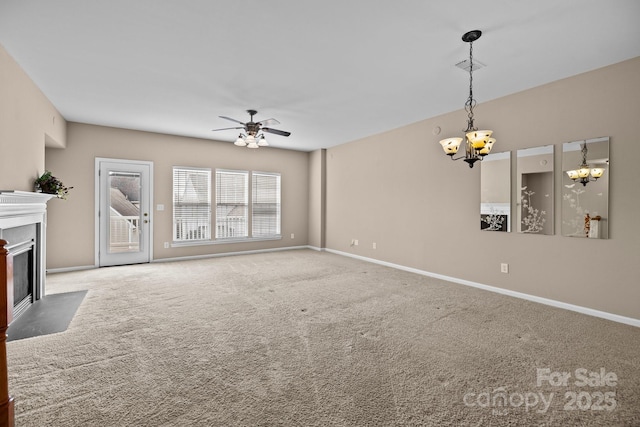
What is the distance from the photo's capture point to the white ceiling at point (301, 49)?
7.80 ft

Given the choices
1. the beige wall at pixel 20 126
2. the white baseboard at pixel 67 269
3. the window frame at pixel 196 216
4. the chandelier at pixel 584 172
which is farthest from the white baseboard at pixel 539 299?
the white baseboard at pixel 67 269

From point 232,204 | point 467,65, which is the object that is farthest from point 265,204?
point 467,65

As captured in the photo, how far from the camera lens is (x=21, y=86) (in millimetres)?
3408

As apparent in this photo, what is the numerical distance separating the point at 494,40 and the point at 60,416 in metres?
4.38

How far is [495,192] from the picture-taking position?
4297 millimetres

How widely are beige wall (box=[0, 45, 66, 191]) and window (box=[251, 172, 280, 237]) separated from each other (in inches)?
161

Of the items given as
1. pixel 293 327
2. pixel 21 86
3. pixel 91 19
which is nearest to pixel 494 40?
pixel 293 327

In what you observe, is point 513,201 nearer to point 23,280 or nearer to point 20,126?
point 20,126

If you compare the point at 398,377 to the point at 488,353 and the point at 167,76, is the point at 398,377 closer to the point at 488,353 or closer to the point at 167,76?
the point at 488,353

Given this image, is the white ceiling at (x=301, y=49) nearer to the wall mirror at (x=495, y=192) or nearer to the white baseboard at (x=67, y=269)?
the wall mirror at (x=495, y=192)

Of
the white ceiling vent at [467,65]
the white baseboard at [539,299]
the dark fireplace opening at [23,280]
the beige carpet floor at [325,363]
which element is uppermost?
the white ceiling vent at [467,65]

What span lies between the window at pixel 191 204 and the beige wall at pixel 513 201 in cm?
347

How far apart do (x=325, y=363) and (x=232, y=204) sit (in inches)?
223

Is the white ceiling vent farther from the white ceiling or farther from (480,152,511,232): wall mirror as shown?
(480,152,511,232): wall mirror
